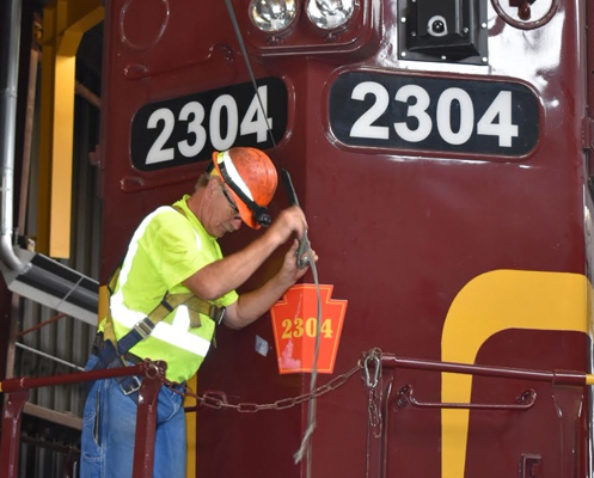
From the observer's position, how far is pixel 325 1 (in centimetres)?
484

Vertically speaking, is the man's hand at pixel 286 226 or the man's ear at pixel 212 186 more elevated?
the man's ear at pixel 212 186

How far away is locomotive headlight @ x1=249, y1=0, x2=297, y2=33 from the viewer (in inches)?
192

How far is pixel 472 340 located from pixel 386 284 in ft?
1.28

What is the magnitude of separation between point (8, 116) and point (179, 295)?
3468mm

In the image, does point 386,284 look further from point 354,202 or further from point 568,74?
point 568,74

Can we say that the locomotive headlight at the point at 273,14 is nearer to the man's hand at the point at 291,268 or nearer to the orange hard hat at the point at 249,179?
the orange hard hat at the point at 249,179

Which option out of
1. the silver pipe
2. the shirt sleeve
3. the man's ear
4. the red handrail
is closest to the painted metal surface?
the man's ear

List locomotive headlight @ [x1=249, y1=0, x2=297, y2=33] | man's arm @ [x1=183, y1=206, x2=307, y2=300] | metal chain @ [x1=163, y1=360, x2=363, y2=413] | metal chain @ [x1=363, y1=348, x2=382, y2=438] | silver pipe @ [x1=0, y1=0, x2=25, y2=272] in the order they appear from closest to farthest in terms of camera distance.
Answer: metal chain @ [x1=363, y1=348, x2=382, y2=438] → metal chain @ [x1=163, y1=360, x2=363, y2=413] → man's arm @ [x1=183, y1=206, x2=307, y2=300] → locomotive headlight @ [x1=249, y1=0, x2=297, y2=33] → silver pipe @ [x1=0, y1=0, x2=25, y2=272]

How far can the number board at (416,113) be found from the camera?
4.91 m

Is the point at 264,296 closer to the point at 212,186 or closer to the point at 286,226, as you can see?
the point at 286,226

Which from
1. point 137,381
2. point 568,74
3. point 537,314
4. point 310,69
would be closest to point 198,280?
point 137,381

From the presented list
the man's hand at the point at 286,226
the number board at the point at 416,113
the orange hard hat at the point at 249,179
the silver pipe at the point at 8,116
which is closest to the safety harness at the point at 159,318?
the orange hard hat at the point at 249,179

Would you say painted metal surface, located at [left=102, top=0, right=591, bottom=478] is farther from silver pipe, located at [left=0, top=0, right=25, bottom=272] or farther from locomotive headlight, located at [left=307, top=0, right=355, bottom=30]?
silver pipe, located at [left=0, top=0, right=25, bottom=272]

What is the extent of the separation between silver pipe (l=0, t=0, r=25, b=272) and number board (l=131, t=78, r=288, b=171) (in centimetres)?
255
